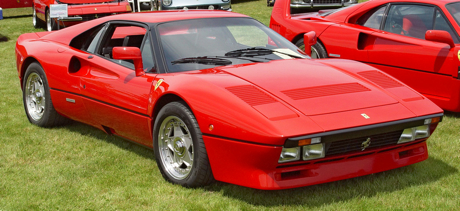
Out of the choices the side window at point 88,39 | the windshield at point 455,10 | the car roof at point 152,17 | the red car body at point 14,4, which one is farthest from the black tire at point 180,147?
the red car body at point 14,4

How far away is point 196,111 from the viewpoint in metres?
3.42

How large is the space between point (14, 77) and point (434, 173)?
6.76 meters

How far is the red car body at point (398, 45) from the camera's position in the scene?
5.39 m

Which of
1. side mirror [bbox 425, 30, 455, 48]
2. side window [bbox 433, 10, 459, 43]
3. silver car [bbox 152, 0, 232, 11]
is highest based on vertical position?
side window [bbox 433, 10, 459, 43]

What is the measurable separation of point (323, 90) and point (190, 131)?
0.91m

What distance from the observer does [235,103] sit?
3262 mm

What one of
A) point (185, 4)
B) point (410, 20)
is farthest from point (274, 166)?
point (185, 4)

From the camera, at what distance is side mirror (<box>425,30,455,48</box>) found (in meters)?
5.30

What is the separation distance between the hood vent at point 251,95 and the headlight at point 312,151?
1.22 ft

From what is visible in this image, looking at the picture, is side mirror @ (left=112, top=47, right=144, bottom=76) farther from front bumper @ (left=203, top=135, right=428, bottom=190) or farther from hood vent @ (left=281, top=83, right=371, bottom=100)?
hood vent @ (left=281, top=83, right=371, bottom=100)

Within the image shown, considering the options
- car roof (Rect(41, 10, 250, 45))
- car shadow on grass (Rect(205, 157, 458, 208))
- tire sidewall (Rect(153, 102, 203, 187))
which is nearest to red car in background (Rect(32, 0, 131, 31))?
car roof (Rect(41, 10, 250, 45))

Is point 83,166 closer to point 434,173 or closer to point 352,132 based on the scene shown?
point 352,132

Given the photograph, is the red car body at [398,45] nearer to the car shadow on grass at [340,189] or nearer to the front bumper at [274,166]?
the car shadow on grass at [340,189]

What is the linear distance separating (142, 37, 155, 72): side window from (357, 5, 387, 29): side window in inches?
128
